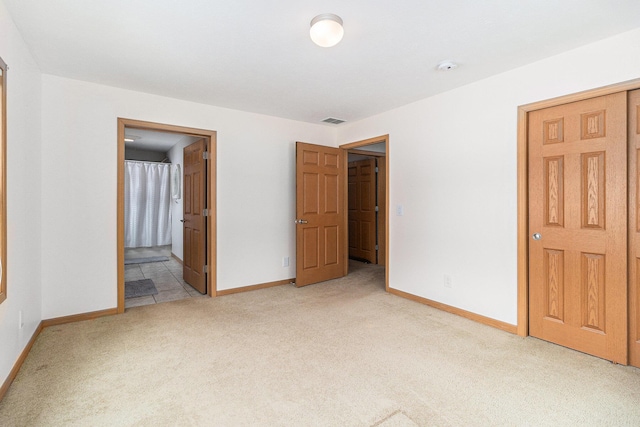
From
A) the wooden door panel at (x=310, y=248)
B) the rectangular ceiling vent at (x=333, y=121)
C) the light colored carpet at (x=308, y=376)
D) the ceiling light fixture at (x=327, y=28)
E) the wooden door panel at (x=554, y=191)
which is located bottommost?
the light colored carpet at (x=308, y=376)

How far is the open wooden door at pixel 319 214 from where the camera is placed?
4250mm

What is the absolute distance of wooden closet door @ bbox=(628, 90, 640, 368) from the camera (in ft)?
7.18

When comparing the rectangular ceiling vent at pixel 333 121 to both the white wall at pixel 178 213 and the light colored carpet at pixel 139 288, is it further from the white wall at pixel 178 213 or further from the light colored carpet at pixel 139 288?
the light colored carpet at pixel 139 288

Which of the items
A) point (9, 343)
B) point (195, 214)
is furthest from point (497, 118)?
point (9, 343)

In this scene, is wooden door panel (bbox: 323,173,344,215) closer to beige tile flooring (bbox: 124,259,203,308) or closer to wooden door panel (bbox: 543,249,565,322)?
beige tile flooring (bbox: 124,259,203,308)

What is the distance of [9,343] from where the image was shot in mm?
1973

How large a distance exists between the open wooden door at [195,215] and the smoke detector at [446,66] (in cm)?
276

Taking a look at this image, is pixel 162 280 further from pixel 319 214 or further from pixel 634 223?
pixel 634 223

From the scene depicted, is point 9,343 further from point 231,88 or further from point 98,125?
point 231,88

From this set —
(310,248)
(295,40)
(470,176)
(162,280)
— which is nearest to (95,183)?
(162,280)

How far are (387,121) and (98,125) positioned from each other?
3.18 metres

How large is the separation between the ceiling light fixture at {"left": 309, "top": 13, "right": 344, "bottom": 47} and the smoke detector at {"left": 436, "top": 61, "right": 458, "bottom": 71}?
1.09m

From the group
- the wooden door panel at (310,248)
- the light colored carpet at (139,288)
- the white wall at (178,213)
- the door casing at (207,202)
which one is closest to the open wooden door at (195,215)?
the door casing at (207,202)

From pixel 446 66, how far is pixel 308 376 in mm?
2639
